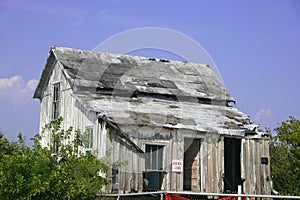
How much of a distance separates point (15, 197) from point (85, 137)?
335 centimetres

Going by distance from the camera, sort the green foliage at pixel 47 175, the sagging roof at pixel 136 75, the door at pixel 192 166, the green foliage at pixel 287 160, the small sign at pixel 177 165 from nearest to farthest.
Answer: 1. the green foliage at pixel 47 175
2. the small sign at pixel 177 165
3. the door at pixel 192 166
4. the sagging roof at pixel 136 75
5. the green foliage at pixel 287 160

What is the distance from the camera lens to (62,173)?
1400 cm

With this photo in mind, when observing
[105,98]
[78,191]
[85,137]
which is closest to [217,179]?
[105,98]

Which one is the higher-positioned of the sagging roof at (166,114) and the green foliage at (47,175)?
the sagging roof at (166,114)

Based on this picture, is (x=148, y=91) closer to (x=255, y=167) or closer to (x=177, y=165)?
(x=177, y=165)

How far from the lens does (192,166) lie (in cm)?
2156

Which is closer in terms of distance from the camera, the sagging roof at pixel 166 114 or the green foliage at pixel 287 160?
the sagging roof at pixel 166 114

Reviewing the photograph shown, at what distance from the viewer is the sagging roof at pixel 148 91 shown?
20594 millimetres

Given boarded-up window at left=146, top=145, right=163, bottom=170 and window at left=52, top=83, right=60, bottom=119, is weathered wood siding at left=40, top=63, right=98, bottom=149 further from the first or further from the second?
boarded-up window at left=146, top=145, right=163, bottom=170

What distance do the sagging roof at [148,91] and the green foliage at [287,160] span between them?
11.0ft

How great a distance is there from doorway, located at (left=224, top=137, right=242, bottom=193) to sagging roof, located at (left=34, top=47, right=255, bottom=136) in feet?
4.10

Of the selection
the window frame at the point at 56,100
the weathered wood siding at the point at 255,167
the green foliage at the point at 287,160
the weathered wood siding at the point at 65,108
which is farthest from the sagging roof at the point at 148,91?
the green foliage at the point at 287,160

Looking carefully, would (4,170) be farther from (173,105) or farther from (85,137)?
(173,105)

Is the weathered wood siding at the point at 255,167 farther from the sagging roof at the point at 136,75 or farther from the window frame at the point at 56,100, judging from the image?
the window frame at the point at 56,100
